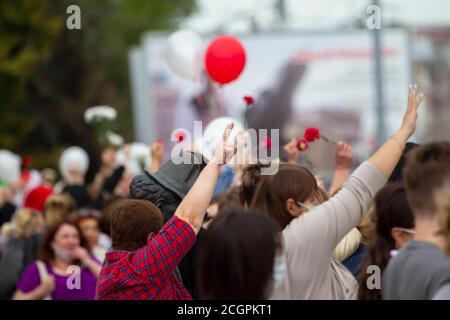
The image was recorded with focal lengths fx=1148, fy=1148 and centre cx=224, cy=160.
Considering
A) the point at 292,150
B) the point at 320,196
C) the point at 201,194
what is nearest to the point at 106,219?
the point at 292,150

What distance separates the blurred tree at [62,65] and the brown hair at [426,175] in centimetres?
2426

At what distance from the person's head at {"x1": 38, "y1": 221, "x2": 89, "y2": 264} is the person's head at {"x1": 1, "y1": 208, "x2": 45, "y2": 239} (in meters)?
1.22

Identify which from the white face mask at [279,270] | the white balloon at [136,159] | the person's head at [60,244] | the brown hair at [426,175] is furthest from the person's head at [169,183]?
the white balloon at [136,159]

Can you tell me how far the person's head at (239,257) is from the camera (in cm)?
352

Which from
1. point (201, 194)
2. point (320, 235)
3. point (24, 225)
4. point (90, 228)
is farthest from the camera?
point (24, 225)

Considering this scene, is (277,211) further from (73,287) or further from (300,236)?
(73,287)

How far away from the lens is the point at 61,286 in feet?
23.4

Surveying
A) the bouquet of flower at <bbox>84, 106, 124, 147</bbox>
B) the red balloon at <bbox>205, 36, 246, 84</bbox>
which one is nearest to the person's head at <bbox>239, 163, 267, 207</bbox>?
the red balloon at <bbox>205, 36, 246, 84</bbox>

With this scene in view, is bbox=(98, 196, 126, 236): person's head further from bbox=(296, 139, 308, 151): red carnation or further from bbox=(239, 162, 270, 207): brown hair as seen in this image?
bbox=(239, 162, 270, 207): brown hair

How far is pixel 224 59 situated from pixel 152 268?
3046mm

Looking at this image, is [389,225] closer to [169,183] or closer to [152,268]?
[152,268]

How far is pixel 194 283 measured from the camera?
5.32m

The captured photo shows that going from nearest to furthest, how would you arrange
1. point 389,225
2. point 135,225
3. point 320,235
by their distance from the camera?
point 320,235, point 389,225, point 135,225
